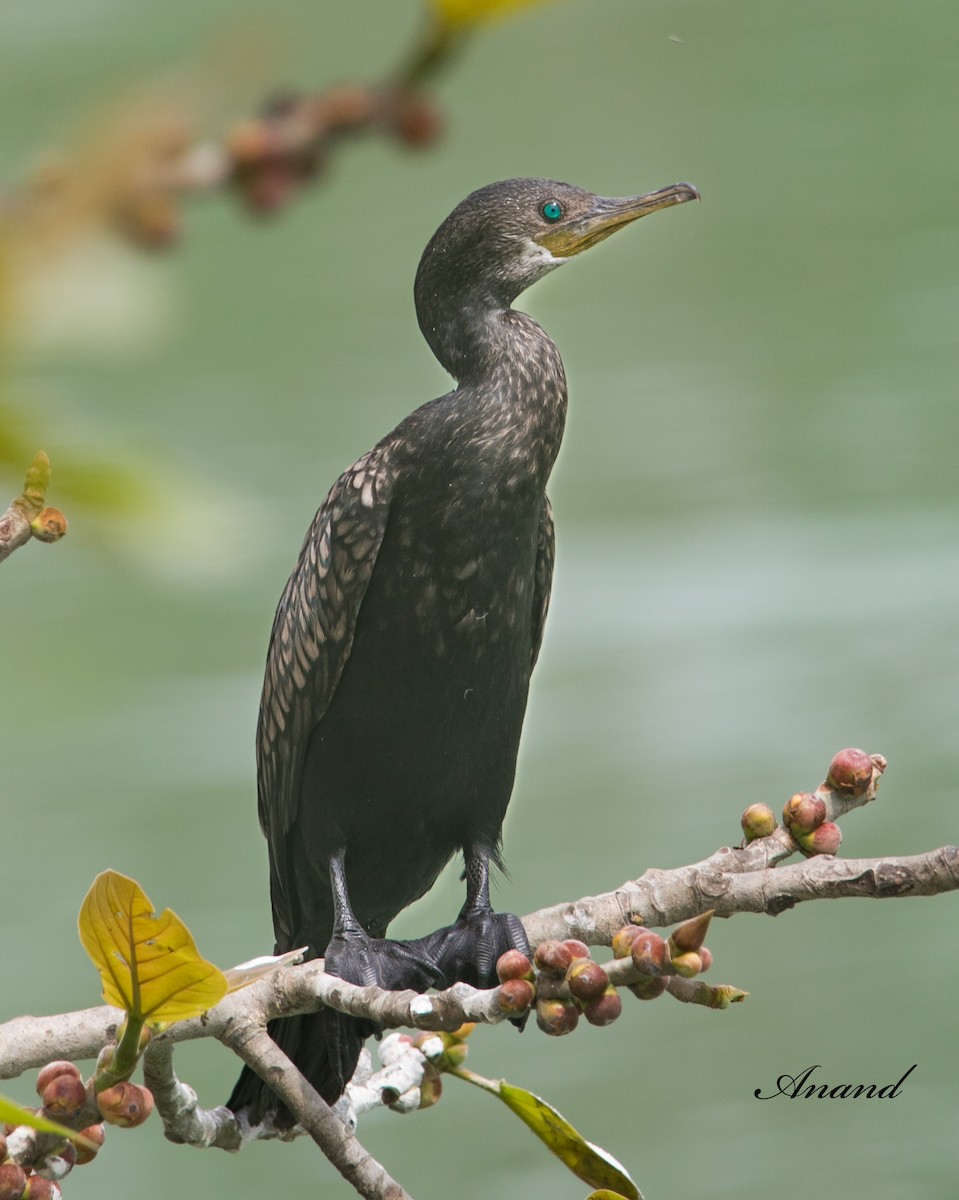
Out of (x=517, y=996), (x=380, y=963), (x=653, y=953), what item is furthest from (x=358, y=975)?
(x=653, y=953)

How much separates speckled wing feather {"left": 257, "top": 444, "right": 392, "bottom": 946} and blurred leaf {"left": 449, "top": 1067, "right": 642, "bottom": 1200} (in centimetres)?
74

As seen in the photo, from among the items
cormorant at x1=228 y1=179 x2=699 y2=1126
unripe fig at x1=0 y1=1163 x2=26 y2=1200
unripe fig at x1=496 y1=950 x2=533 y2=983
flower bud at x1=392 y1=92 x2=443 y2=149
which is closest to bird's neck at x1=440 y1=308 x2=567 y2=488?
cormorant at x1=228 y1=179 x2=699 y2=1126

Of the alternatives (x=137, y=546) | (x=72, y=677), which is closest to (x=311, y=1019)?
(x=72, y=677)

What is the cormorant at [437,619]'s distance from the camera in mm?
1963

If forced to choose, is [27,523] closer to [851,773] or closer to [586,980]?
[586,980]

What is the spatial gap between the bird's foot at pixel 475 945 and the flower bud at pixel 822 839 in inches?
22.0

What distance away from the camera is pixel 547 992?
4.06 ft

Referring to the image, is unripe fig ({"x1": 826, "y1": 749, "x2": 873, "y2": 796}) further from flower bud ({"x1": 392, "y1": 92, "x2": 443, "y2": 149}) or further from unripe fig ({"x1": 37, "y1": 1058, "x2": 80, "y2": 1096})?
flower bud ({"x1": 392, "y1": 92, "x2": 443, "y2": 149})

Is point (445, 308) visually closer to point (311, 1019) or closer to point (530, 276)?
point (530, 276)

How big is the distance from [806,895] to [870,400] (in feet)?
23.2

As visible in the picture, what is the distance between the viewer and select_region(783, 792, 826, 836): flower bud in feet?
4.84

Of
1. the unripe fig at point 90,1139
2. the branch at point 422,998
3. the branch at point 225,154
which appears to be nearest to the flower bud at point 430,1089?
the branch at point 422,998

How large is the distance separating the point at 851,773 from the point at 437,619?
0.66 metres

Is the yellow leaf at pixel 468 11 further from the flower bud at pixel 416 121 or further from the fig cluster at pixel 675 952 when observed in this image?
the fig cluster at pixel 675 952
